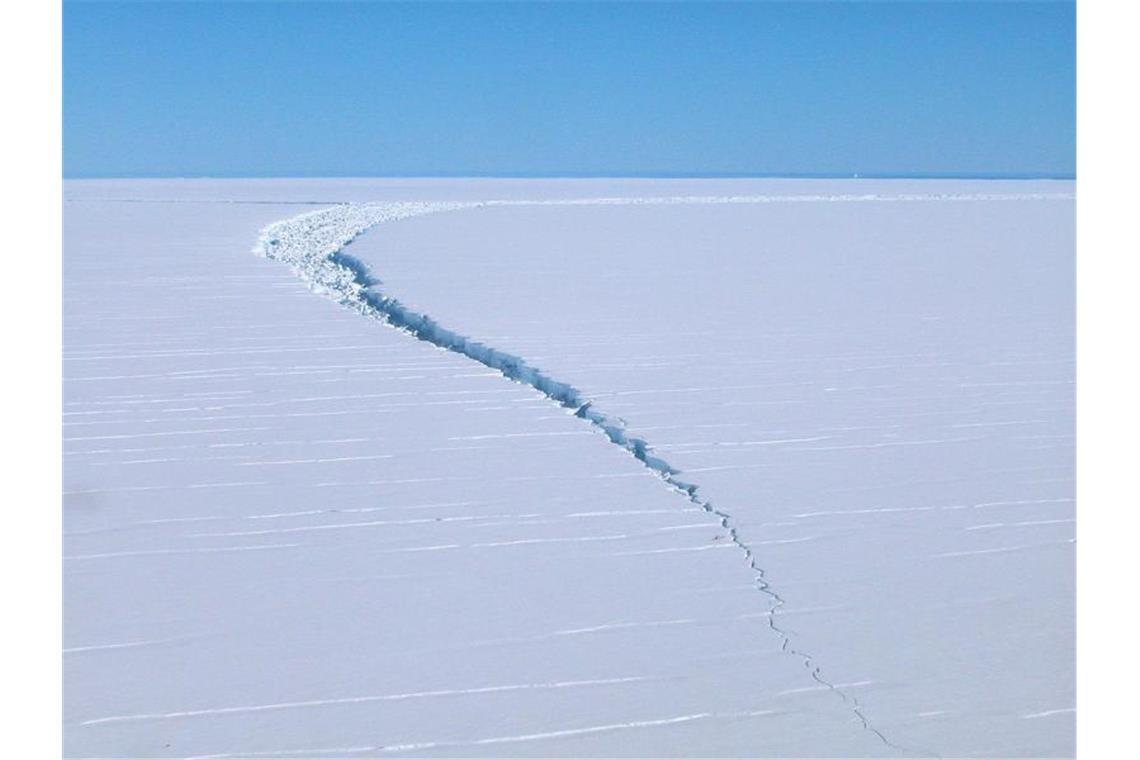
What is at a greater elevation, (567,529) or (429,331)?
(429,331)

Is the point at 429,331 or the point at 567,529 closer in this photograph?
the point at 567,529

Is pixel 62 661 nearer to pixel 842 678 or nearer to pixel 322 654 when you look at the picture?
pixel 322 654

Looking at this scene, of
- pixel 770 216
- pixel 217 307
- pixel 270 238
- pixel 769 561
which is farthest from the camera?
pixel 770 216

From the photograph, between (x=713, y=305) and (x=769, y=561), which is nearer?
(x=769, y=561)

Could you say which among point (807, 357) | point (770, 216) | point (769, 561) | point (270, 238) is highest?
point (770, 216)

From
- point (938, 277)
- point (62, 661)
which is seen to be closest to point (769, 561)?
point (62, 661)
